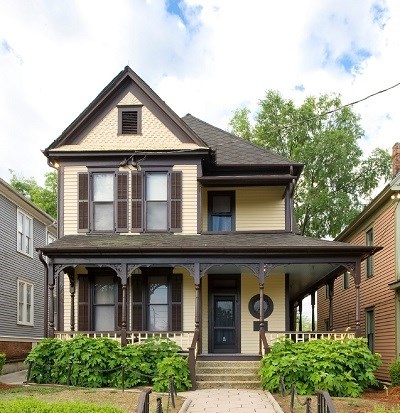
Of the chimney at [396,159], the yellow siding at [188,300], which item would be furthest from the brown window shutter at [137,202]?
the chimney at [396,159]

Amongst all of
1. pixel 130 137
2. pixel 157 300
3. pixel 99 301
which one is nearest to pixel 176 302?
pixel 157 300

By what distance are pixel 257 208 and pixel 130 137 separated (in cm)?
466

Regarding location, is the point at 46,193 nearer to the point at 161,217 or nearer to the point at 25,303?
the point at 25,303

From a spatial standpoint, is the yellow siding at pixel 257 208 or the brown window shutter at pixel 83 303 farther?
the yellow siding at pixel 257 208

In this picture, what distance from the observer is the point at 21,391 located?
15.8m

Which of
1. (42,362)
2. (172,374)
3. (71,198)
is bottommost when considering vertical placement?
(172,374)

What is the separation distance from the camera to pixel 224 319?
20859mm

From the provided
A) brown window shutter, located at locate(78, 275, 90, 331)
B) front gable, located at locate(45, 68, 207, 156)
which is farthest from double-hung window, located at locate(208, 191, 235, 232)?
brown window shutter, located at locate(78, 275, 90, 331)

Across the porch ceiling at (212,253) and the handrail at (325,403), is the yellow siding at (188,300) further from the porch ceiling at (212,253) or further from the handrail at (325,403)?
the handrail at (325,403)

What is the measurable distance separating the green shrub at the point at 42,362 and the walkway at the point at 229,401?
148 inches

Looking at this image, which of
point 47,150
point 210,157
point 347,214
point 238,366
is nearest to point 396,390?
point 238,366

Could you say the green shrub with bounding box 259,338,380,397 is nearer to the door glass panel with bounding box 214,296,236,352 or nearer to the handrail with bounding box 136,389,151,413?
the door glass panel with bounding box 214,296,236,352

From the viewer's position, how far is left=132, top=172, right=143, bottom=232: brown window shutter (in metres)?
20.9

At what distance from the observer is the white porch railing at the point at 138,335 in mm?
18509
